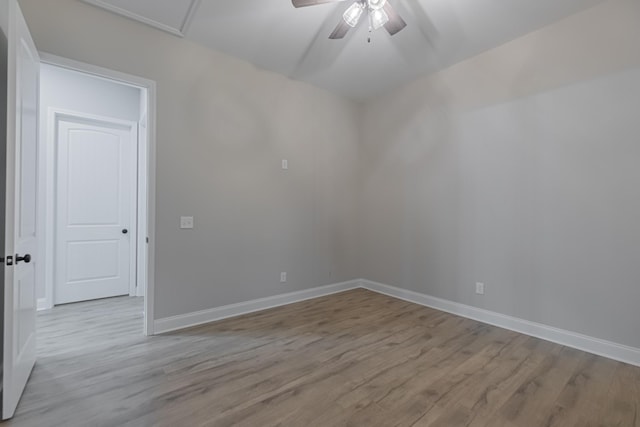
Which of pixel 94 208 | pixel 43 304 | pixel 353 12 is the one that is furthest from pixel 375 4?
pixel 43 304

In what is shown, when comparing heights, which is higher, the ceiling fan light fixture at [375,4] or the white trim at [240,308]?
the ceiling fan light fixture at [375,4]

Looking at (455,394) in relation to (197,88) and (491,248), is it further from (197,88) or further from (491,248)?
(197,88)

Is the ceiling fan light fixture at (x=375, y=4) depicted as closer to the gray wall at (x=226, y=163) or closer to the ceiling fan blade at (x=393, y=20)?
the ceiling fan blade at (x=393, y=20)

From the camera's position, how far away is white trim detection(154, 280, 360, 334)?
2.83m

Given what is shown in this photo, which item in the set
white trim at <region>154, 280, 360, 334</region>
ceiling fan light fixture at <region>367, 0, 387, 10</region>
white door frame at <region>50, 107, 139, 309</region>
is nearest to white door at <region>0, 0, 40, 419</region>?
white trim at <region>154, 280, 360, 334</region>

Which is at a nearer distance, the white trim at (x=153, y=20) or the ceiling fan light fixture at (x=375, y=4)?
the ceiling fan light fixture at (x=375, y=4)

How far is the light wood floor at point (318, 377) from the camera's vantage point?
1.67 meters

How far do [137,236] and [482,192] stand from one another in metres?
4.48

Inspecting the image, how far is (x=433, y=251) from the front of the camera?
11.7 ft

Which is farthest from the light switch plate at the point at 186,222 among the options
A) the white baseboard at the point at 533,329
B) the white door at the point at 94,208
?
the white baseboard at the point at 533,329

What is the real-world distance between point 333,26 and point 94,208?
146 inches

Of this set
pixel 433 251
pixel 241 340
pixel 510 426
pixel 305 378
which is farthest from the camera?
pixel 433 251

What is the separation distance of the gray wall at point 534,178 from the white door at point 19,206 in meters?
3.63

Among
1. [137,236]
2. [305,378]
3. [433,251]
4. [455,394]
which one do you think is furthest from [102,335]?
[433,251]
